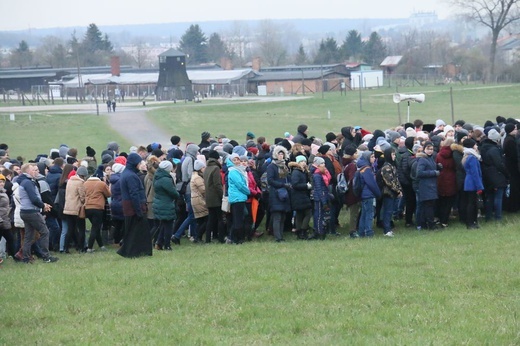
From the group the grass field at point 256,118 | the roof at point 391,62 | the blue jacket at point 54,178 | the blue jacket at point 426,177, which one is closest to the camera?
the blue jacket at point 426,177

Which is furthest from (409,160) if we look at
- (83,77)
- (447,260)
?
(83,77)

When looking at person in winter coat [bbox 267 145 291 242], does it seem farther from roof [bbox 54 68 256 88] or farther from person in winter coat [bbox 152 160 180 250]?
roof [bbox 54 68 256 88]

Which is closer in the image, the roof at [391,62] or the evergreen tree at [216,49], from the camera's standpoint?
the roof at [391,62]

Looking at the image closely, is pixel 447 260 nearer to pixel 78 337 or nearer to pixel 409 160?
pixel 409 160

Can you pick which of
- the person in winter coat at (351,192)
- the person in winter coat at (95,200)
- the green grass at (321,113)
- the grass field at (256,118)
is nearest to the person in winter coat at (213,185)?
the person in winter coat at (95,200)

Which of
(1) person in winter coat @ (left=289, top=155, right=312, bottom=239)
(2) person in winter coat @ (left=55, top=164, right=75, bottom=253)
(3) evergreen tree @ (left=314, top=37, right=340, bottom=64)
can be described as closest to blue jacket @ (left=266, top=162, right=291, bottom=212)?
(1) person in winter coat @ (left=289, top=155, right=312, bottom=239)

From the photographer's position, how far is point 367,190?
1659 cm

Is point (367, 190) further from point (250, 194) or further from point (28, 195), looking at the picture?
point (28, 195)

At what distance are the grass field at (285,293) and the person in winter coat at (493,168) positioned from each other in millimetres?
666

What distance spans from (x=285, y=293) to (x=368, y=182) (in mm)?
5608

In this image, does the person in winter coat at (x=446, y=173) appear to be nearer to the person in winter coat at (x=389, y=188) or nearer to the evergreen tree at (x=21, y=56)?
the person in winter coat at (x=389, y=188)

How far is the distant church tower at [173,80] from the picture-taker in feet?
340

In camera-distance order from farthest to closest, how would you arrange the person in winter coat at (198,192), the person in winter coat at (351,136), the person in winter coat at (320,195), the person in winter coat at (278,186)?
the person in winter coat at (351,136) → the person in winter coat at (198,192) → the person in winter coat at (278,186) → the person in winter coat at (320,195)

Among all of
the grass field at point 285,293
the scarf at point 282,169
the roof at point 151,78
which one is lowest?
the grass field at point 285,293
